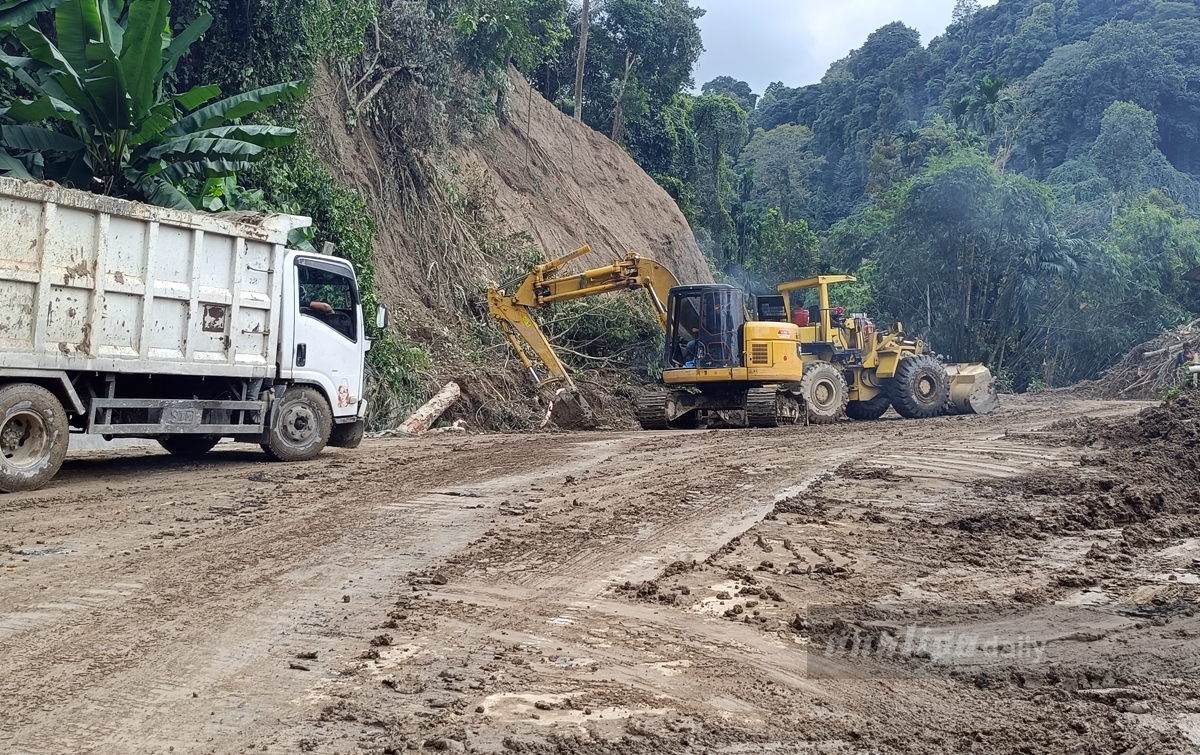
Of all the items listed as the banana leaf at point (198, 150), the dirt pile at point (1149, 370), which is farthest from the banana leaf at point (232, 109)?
the dirt pile at point (1149, 370)

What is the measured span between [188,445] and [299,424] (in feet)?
5.12

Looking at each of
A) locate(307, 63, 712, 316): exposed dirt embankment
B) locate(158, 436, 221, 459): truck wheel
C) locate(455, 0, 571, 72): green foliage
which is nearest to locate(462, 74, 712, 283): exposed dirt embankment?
locate(307, 63, 712, 316): exposed dirt embankment

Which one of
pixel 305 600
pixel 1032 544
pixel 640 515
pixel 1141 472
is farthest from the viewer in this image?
pixel 1141 472

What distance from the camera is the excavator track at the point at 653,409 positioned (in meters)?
17.9

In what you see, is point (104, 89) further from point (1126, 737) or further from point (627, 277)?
point (1126, 737)

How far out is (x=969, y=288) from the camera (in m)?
38.2

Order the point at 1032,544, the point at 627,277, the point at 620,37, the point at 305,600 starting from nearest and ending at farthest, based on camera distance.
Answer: the point at 305,600 → the point at 1032,544 → the point at 627,277 → the point at 620,37

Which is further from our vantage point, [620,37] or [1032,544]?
[620,37]

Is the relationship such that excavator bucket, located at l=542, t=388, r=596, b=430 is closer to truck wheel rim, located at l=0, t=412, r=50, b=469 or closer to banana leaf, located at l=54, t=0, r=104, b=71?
banana leaf, located at l=54, t=0, r=104, b=71

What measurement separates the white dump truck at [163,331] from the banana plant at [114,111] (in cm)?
232

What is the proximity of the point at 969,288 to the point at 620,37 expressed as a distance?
15915 millimetres

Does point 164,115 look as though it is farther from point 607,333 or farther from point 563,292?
point 607,333

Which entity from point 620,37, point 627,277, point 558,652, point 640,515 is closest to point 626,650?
point 558,652

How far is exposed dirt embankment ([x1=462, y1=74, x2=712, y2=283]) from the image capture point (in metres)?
29.6
